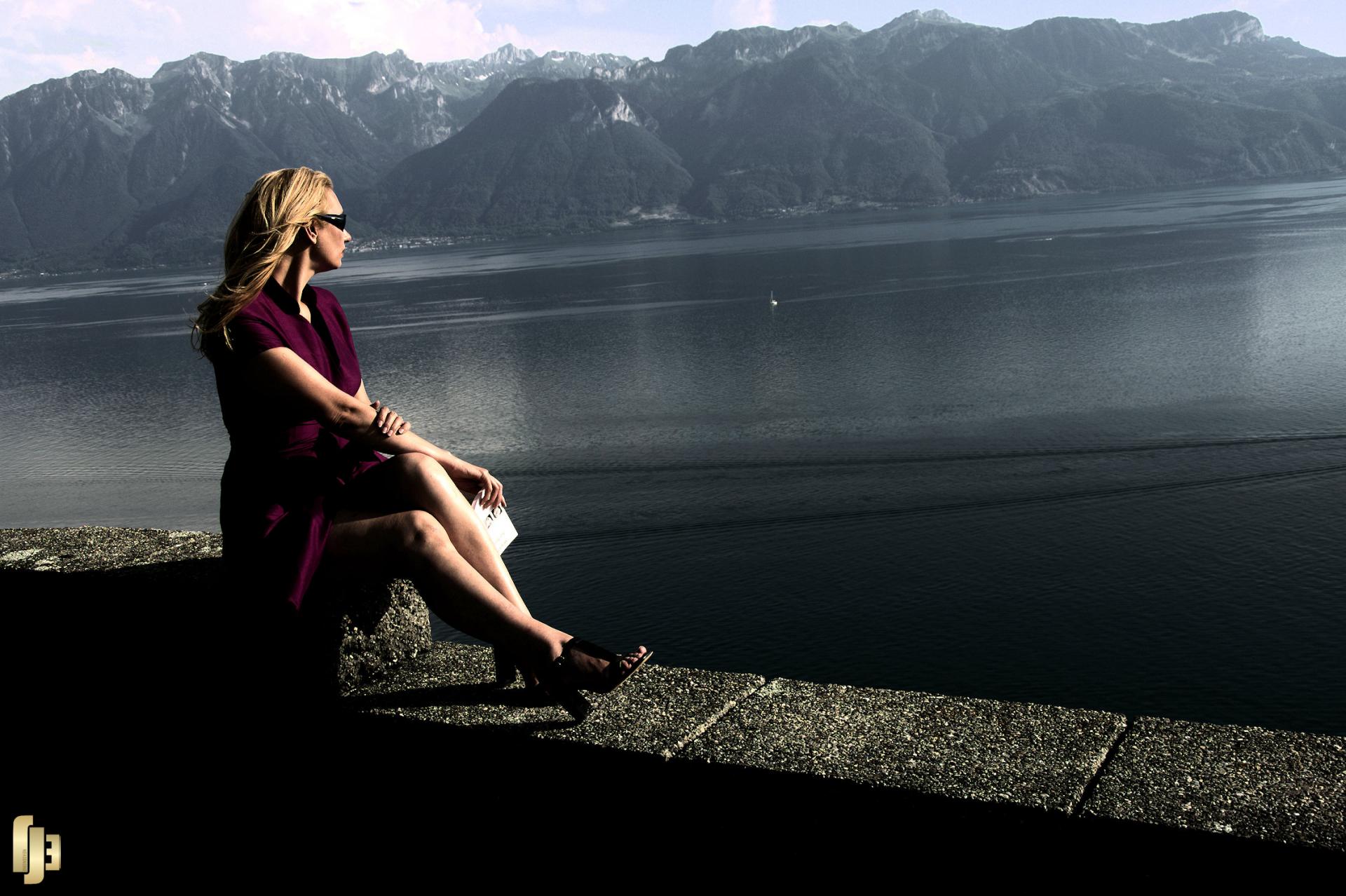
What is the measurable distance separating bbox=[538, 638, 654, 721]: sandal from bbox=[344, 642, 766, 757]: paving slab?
1.7 inches

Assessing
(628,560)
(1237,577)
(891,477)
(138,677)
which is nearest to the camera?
(138,677)

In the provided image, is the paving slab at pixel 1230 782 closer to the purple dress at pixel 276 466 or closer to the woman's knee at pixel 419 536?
the woman's knee at pixel 419 536

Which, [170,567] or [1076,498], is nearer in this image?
[170,567]

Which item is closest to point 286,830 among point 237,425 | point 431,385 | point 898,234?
point 237,425

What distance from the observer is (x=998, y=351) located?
108 ft

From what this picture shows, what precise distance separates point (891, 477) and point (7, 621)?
1604cm

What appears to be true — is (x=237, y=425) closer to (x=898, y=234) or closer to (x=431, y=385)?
(x=431, y=385)

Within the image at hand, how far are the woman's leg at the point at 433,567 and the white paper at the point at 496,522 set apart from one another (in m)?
0.41

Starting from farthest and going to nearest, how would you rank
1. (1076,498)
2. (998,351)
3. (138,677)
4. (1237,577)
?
(998,351) → (1076,498) → (1237,577) → (138,677)

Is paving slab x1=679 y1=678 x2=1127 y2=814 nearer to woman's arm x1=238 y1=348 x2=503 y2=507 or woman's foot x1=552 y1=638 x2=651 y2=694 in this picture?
woman's foot x1=552 y1=638 x2=651 y2=694

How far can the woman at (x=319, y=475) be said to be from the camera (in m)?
3.32

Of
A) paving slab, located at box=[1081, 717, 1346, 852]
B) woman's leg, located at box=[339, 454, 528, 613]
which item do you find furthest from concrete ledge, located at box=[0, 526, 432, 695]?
paving slab, located at box=[1081, 717, 1346, 852]

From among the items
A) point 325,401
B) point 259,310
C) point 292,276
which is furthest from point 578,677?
point 292,276

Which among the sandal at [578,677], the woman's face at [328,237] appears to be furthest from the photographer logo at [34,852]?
the woman's face at [328,237]
